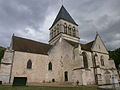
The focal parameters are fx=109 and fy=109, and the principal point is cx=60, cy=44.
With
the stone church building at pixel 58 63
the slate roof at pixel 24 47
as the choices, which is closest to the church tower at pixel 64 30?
the stone church building at pixel 58 63

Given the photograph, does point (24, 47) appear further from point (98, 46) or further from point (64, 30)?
point (98, 46)

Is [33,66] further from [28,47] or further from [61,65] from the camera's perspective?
[61,65]

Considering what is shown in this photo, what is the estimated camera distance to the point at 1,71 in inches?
708

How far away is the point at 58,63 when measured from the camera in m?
24.0

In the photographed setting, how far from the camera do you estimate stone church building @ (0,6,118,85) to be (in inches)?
752

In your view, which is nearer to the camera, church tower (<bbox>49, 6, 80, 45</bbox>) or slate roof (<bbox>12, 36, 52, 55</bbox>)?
slate roof (<bbox>12, 36, 52, 55</bbox>)

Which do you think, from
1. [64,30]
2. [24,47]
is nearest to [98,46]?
[64,30]

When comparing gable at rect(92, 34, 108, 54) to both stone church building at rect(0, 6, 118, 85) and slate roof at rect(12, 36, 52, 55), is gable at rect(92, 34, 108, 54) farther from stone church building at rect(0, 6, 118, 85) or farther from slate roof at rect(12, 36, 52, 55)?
slate roof at rect(12, 36, 52, 55)

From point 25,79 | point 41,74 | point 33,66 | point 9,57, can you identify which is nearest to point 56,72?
point 41,74

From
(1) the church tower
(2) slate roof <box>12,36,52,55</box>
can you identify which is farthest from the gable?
(2) slate roof <box>12,36,52,55</box>

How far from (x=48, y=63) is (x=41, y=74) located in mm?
2832

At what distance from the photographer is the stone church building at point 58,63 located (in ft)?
62.6

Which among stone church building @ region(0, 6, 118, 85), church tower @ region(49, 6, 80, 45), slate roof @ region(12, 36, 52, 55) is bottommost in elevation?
stone church building @ region(0, 6, 118, 85)

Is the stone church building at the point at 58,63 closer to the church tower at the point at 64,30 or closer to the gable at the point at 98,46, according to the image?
the gable at the point at 98,46
